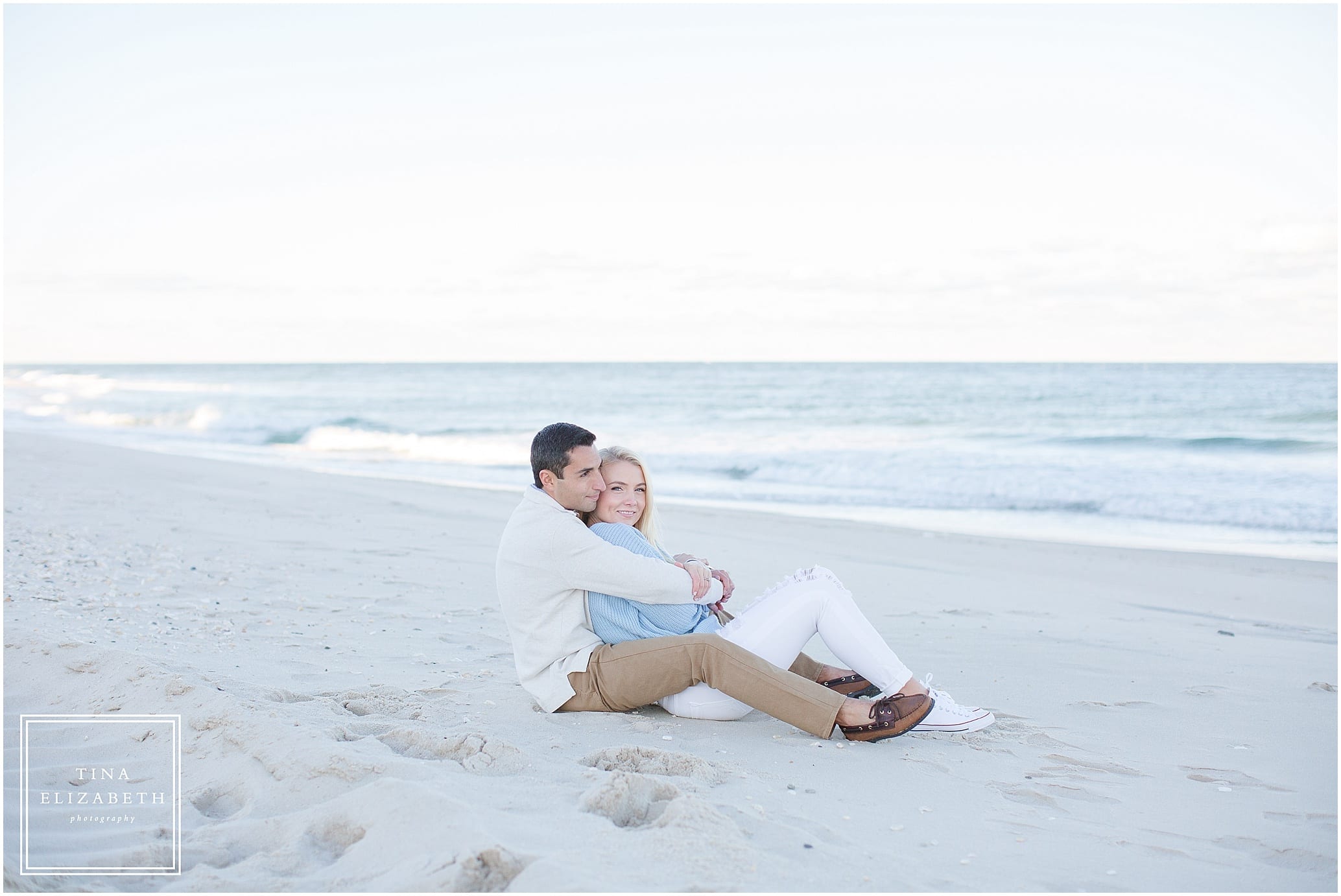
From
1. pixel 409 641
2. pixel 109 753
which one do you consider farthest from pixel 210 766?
pixel 409 641

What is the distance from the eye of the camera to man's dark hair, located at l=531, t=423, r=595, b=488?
12.3 ft

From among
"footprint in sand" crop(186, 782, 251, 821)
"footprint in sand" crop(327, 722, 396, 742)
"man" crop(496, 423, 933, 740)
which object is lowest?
"footprint in sand" crop(186, 782, 251, 821)

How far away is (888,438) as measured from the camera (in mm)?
23844

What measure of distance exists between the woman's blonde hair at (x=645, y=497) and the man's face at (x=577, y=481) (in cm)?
15

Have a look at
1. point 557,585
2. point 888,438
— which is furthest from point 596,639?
point 888,438

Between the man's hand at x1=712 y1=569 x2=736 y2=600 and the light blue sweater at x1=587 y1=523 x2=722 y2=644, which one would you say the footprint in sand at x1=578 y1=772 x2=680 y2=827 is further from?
the man's hand at x1=712 y1=569 x2=736 y2=600

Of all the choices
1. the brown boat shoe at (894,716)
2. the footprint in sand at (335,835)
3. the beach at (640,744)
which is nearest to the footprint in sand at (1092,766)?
the beach at (640,744)

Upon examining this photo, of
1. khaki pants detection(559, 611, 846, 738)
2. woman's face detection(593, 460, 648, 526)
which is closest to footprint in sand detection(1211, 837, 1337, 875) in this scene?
khaki pants detection(559, 611, 846, 738)

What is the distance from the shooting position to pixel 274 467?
14664 mm

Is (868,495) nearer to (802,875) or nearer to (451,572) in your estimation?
(451,572)

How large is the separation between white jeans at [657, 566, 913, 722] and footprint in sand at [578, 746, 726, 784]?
503 mm

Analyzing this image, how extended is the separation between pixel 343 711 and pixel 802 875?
2.05 m

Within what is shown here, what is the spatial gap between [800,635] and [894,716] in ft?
1.57

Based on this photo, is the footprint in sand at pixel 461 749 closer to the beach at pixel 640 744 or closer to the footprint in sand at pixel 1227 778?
the beach at pixel 640 744
